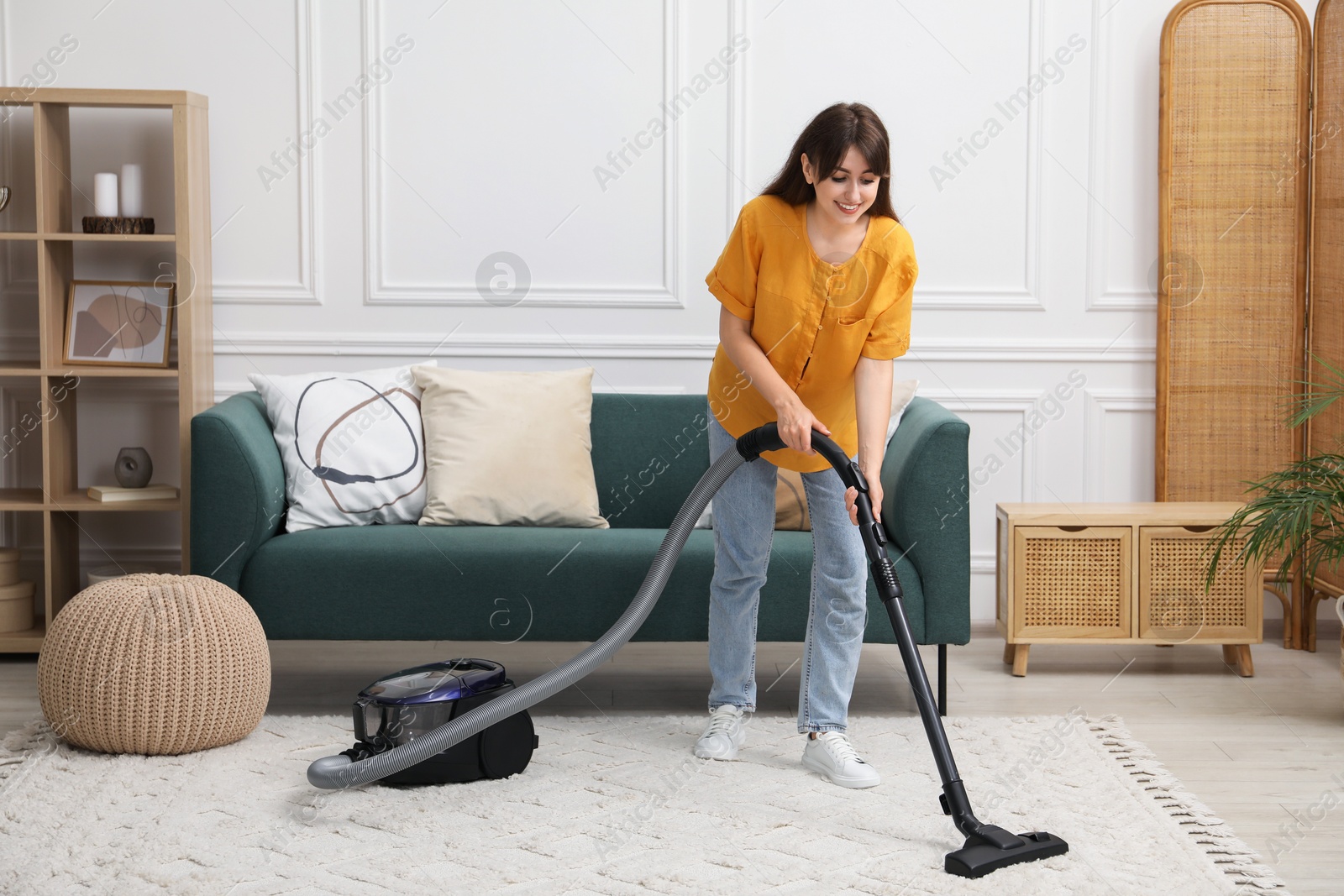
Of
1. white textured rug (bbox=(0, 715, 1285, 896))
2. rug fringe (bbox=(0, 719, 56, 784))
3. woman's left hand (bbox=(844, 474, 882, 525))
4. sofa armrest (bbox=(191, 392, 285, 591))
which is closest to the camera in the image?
white textured rug (bbox=(0, 715, 1285, 896))

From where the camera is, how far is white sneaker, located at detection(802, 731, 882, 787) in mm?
2211

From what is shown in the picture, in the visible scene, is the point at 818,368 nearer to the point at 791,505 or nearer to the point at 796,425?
the point at 796,425

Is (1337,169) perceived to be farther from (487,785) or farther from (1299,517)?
(487,785)

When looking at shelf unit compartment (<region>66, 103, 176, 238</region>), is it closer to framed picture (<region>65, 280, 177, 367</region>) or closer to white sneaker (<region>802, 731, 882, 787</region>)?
framed picture (<region>65, 280, 177, 367</region>)

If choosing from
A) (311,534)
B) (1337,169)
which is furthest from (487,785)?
(1337,169)

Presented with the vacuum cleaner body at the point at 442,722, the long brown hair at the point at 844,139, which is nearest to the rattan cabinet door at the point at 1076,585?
the long brown hair at the point at 844,139

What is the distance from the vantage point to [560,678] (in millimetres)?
2092

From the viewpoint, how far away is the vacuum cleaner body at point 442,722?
2.14m

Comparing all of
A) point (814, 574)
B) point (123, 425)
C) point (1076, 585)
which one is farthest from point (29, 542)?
point (1076, 585)

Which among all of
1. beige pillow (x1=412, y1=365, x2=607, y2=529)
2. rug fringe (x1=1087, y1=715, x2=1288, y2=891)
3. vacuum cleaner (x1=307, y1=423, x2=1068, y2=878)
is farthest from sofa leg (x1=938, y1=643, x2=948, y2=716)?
beige pillow (x1=412, y1=365, x2=607, y2=529)

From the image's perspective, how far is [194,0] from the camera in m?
3.37

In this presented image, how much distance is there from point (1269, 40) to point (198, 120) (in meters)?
3.08

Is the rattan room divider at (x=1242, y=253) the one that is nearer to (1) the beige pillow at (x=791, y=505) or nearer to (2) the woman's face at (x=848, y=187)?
(1) the beige pillow at (x=791, y=505)

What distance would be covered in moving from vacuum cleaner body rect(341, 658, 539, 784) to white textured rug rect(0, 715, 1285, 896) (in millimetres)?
34
